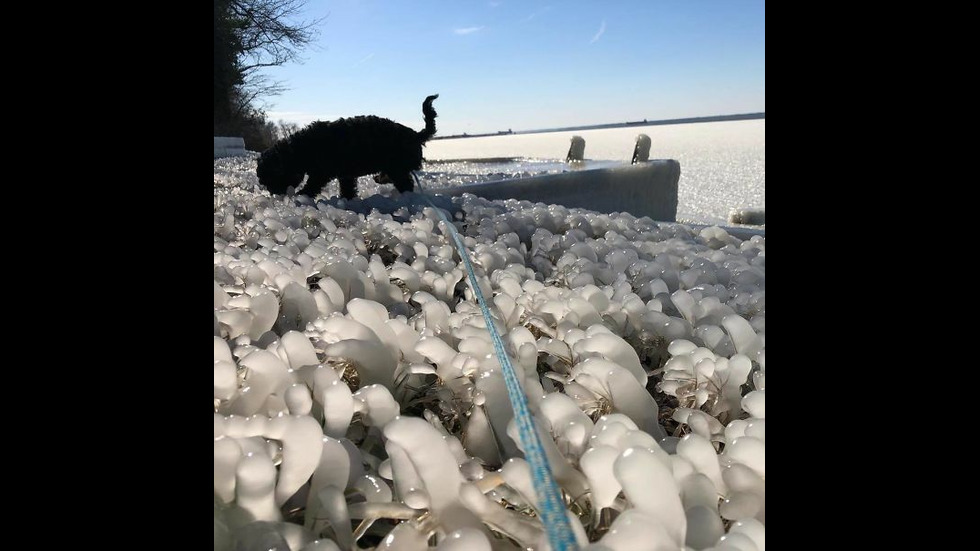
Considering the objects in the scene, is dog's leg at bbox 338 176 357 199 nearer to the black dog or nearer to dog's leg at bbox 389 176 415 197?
the black dog

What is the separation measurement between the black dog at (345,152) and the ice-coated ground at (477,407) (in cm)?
139

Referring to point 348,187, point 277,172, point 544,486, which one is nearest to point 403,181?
point 348,187

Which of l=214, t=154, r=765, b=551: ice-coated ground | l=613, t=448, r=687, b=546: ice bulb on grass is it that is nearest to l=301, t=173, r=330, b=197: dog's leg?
l=214, t=154, r=765, b=551: ice-coated ground

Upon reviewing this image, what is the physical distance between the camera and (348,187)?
3.02 m

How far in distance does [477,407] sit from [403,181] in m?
2.43

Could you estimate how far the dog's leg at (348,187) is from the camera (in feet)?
9.86

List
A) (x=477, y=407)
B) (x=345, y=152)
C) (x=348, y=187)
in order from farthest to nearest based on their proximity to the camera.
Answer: (x=348, y=187)
(x=345, y=152)
(x=477, y=407)

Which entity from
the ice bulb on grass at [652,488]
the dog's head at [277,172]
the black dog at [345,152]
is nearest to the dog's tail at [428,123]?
the black dog at [345,152]

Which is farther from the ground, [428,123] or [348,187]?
[428,123]

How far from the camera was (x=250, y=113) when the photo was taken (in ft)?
49.0

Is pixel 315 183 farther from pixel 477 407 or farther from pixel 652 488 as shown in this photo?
pixel 652 488

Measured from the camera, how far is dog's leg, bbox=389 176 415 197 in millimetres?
3010
